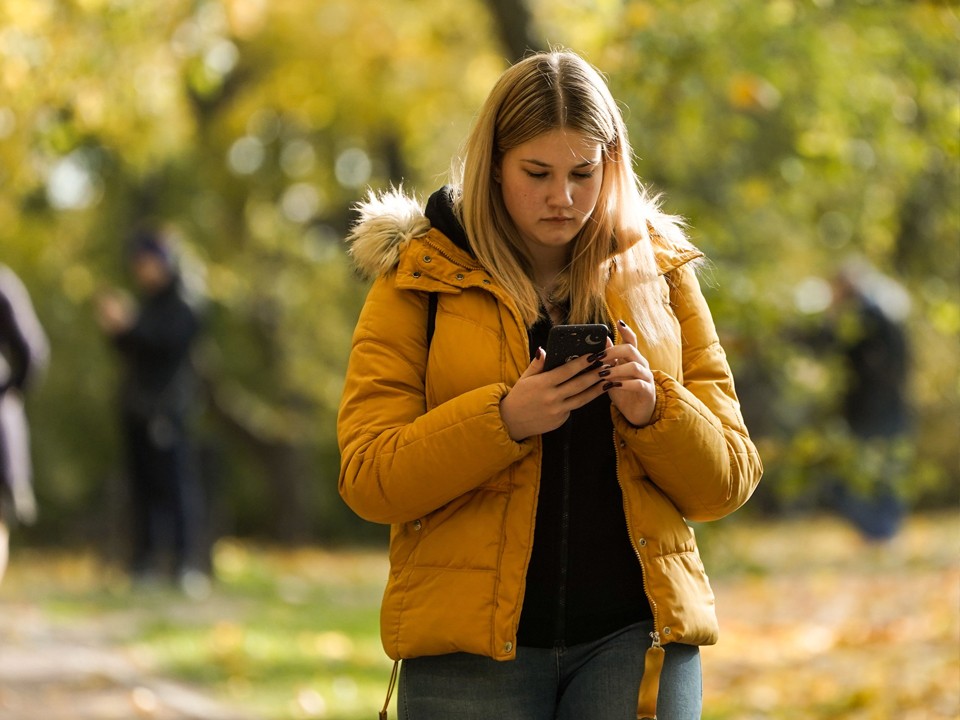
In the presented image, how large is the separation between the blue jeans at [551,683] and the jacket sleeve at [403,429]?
33 centimetres

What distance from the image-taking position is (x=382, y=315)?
3.07m

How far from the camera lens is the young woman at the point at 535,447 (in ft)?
9.62

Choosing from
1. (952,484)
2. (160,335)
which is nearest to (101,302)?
(160,335)

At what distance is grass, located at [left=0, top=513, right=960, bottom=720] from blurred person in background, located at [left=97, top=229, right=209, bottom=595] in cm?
Result: 44

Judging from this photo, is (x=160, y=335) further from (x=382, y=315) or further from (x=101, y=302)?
(x=382, y=315)

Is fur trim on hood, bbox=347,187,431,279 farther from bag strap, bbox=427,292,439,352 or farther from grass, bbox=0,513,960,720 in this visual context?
grass, bbox=0,513,960,720

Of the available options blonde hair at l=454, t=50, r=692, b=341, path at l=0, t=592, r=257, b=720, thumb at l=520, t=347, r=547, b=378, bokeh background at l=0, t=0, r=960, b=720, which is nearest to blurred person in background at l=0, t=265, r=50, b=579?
path at l=0, t=592, r=257, b=720

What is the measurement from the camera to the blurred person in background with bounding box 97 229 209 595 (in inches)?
444

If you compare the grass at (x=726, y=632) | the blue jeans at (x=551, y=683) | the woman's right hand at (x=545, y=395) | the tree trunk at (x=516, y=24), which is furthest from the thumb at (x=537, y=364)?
the tree trunk at (x=516, y=24)

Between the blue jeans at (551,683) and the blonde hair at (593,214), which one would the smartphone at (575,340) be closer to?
the blonde hair at (593,214)

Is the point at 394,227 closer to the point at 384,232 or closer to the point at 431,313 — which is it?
the point at 384,232

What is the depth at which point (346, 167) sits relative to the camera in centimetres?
2173

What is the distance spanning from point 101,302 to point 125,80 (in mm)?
3031

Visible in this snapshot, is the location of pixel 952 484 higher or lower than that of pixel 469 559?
higher
